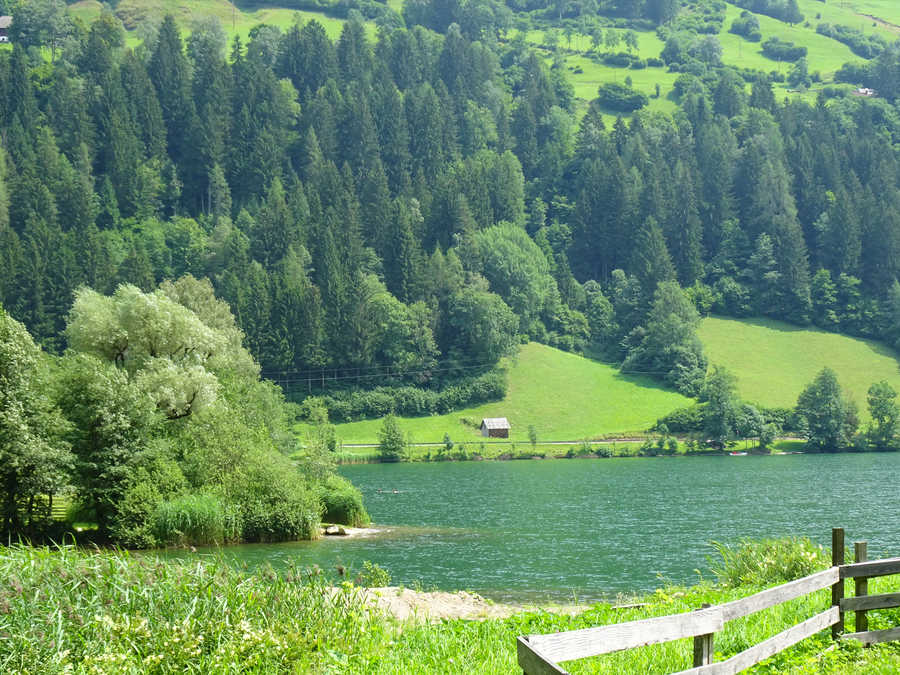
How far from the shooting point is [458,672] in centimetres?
1123

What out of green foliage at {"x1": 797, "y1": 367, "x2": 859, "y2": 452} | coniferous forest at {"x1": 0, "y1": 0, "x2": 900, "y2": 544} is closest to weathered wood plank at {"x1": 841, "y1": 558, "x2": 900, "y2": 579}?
coniferous forest at {"x1": 0, "y1": 0, "x2": 900, "y2": 544}

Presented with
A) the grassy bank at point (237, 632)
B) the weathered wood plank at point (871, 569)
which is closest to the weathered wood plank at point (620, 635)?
the grassy bank at point (237, 632)

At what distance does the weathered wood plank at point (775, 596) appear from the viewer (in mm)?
9633

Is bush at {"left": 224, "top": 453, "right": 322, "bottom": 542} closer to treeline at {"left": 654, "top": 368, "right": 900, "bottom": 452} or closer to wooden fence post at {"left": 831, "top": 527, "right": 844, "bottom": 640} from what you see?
wooden fence post at {"left": 831, "top": 527, "right": 844, "bottom": 640}

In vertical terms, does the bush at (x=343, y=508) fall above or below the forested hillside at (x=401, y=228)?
below

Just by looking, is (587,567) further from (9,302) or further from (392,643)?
(9,302)

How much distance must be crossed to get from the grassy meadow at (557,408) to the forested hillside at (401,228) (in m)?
5.60

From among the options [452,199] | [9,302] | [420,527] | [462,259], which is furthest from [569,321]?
[420,527]

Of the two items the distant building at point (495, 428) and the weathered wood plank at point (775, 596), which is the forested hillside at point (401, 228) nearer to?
the distant building at point (495, 428)

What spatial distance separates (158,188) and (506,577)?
156596 mm

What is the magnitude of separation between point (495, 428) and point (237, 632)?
109 metres

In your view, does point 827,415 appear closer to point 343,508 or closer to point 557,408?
point 557,408

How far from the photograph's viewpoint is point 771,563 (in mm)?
20672

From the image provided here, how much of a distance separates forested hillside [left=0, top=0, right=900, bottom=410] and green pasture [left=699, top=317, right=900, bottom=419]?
533cm
